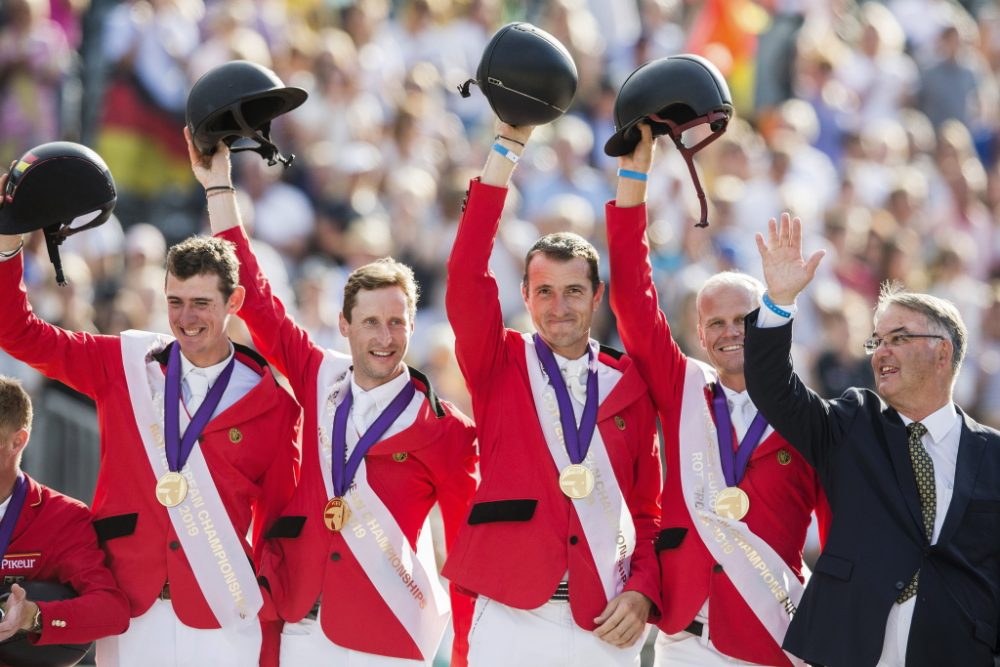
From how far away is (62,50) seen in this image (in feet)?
37.0

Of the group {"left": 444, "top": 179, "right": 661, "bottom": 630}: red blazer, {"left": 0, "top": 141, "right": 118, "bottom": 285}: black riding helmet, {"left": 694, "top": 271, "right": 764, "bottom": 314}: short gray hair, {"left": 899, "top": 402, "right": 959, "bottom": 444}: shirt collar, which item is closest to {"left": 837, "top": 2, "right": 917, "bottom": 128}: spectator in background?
{"left": 694, "top": 271, "right": 764, "bottom": 314}: short gray hair

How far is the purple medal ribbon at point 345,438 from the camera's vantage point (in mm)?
6219

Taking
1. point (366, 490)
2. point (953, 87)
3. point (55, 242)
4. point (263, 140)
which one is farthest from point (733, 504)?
point (953, 87)

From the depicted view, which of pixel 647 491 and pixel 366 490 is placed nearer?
pixel 366 490

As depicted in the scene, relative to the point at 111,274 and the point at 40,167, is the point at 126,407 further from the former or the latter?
the point at 111,274

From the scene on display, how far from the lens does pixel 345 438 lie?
6.29 metres

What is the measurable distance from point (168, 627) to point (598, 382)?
192 cm

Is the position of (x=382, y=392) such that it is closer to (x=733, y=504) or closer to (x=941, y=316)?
(x=733, y=504)

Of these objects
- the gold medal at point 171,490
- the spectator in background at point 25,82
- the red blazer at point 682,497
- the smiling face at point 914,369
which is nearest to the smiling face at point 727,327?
the red blazer at point 682,497

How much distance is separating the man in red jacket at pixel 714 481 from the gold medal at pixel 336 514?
48.8 inches

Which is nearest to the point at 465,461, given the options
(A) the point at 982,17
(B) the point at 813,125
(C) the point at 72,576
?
(C) the point at 72,576

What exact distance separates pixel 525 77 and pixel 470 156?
248 inches

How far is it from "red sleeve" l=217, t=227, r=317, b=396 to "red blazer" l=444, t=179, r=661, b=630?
750mm

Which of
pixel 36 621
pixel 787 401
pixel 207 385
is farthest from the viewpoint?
pixel 207 385
